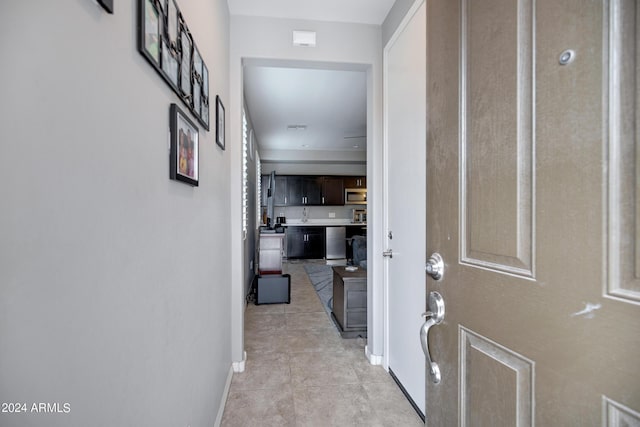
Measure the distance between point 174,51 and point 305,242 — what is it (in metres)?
7.13

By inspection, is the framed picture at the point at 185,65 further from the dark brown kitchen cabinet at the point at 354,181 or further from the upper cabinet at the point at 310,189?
the dark brown kitchen cabinet at the point at 354,181

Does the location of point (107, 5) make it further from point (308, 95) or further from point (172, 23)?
point (308, 95)

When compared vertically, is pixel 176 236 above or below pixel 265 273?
above

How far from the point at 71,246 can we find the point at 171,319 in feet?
1.93

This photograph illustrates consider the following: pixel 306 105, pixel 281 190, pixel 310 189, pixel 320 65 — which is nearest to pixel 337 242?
pixel 310 189

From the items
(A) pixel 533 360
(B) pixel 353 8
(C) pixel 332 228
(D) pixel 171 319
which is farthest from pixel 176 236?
(C) pixel 332 228

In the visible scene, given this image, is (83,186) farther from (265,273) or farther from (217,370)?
(265,273)

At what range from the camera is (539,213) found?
0.58m

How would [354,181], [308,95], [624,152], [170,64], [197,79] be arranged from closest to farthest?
[624,152] < [170,64] < [197,79] < [308,95] < [354,181]

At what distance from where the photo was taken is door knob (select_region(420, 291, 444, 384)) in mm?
866

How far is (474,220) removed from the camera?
748mm

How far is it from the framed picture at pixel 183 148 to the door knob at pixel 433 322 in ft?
2.86

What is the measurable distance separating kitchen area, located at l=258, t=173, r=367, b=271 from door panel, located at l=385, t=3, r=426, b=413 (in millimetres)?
5516

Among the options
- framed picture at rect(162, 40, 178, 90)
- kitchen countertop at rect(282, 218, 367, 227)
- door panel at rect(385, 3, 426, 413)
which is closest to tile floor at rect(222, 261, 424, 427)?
door panel at rect(385, 3, 426, 413)
